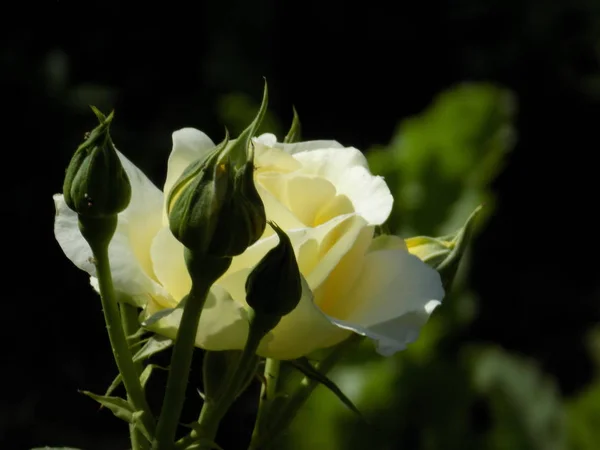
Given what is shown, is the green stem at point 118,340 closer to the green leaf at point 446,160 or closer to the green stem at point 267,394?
the green stem at point 267,394

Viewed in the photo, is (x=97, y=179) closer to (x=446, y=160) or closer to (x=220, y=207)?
(x=220, y=207)

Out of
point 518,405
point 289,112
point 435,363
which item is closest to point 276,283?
point 435,363

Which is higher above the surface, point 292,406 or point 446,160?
point 292,406

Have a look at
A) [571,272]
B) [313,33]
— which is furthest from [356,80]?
[571,272]

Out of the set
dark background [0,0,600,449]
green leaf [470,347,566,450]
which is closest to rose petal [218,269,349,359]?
green leaf [470,347,566,450]

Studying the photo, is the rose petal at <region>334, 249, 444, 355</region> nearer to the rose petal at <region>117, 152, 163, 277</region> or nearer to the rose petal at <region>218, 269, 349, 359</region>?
the rose petal at <region>218, 269, 349, 359</region>

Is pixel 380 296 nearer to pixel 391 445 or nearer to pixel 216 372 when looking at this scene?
pixel 216 372

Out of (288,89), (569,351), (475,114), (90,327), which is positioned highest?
(475,114)
